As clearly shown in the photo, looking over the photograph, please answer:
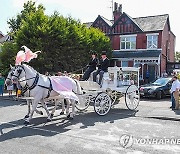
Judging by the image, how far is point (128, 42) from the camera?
108ft

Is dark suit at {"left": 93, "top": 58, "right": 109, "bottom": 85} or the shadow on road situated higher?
dark suit at {"left": 93, "top": 58, "right": 109, "bottom": 85}

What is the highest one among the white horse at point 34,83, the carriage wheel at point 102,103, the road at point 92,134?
the white horse at point 34,83

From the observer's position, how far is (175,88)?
12.9m

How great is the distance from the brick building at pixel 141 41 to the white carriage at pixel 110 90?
18.0 m

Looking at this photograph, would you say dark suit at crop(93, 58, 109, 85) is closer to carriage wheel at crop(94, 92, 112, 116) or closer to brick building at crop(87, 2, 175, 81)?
carriage wheel at crop(94, 92, 112, 116)

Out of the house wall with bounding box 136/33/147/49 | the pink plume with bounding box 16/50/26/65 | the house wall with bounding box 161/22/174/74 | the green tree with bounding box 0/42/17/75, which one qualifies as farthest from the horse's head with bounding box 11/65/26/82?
the house wall with bounding box 161/22/174/74

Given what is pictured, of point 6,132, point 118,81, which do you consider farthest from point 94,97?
point 6,132

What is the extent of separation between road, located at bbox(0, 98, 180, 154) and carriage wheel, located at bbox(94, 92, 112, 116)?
33cm

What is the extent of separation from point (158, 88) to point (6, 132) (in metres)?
12.9

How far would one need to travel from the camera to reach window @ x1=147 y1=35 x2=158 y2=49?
1220 inches

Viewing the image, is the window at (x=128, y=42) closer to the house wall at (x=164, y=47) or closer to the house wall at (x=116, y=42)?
the house wall at (x=116, y=42)

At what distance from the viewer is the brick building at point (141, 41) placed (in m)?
30.5

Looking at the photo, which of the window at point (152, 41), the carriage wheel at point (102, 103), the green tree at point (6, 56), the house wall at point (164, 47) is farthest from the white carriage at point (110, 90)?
the house wall at point (164, 47)

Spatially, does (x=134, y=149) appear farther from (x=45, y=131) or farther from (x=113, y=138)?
(x=45, y=131)
